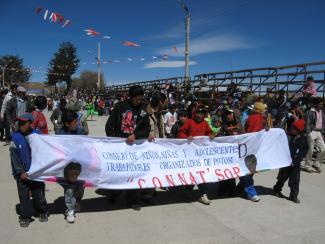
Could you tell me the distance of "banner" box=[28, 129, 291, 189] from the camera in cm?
484

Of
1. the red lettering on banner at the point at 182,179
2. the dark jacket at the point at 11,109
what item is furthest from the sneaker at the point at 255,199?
the dark jacket at the point at 11,109

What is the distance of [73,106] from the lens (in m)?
7.98

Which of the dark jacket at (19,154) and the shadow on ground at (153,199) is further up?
the dark jacket at (19,154)

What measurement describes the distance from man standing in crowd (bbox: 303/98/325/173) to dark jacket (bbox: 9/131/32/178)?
6.66 m

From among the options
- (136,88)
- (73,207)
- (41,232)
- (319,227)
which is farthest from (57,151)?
(319,227)

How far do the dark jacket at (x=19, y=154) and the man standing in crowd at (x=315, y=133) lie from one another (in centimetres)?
666

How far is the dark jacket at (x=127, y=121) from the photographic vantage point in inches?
208

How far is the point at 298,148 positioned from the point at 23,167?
440cm

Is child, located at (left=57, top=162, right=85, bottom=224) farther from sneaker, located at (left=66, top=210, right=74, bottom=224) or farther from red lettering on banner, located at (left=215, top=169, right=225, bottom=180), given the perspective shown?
red lettering on banner, located at (left=215, top=169, right=225, bottom=180)

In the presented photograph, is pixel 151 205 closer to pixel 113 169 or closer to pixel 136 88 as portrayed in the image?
pixel 113 169

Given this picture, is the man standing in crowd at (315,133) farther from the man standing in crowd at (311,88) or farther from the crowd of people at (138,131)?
the man standing in crowd at (311,88)

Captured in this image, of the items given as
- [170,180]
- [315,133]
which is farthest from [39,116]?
[315,133]

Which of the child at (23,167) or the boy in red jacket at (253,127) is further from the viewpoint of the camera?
the boy in red jacket at (253,127)

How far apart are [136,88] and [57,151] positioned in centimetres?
146
